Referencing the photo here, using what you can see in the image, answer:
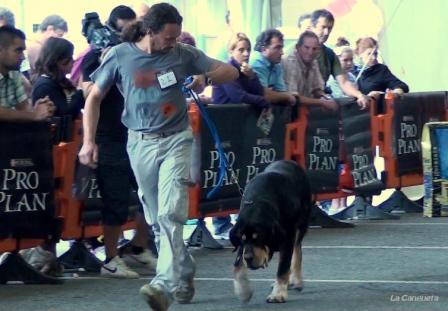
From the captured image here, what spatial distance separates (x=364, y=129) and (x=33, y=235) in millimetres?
5360

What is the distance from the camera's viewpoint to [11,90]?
29.0ft

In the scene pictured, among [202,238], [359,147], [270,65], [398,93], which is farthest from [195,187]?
[398,93]

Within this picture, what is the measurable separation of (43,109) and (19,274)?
1237 mm

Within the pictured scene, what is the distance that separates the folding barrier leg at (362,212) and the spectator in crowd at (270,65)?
196 centimetres

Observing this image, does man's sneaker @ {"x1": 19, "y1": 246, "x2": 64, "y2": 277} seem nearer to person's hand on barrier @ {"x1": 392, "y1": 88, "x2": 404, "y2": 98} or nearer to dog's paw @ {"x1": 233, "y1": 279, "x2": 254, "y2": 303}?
dog's paw @ {"x1": 233, "y1": 279, "x2": 254, "y2": 303}

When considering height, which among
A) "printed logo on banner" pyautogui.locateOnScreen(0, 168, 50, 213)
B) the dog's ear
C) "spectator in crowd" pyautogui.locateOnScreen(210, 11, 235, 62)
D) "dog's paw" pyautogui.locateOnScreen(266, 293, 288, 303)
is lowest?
"dog's paw" pyautogui.locateOnScreen(266, 293, 288, 303)

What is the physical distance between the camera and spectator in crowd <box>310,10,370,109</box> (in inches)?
506

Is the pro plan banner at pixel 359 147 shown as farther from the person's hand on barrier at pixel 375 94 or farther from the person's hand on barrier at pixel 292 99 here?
the person's hand on barrier at pixel 292 99

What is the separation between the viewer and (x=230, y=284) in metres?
8.70

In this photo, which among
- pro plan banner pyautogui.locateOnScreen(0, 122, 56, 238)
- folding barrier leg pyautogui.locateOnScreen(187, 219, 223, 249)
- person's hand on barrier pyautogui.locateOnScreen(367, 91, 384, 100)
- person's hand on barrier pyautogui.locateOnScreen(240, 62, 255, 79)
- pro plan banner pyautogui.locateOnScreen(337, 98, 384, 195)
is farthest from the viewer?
person's hand on barrier pyautogui.locateOnScreen(367, 91, 384, 100)

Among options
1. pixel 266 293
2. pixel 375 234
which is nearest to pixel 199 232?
pixel 375 234

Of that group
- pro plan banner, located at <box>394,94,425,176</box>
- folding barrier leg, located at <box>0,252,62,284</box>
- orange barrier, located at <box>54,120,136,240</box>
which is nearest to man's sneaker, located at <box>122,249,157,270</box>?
orange barrier, located at <box>54,120,136,240</box>

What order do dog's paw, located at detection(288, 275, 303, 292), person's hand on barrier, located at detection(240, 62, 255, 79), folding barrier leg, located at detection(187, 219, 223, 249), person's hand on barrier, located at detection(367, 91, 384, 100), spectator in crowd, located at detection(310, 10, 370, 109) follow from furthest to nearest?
1. person's hand on barrier, located at detection(367, 91, 384, 100)
2. spectator in crowd, located at detection(310, 10, 370, 109)
3. folding barrier leg, located at detection(187, 219, 223, 249)
4. person's hand on barrier, located at detection(240, 62, 255, 79)
5. dog's paw, located at detection(288, 275, 303, 292)

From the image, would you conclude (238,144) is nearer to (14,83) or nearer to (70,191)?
(70,191)
